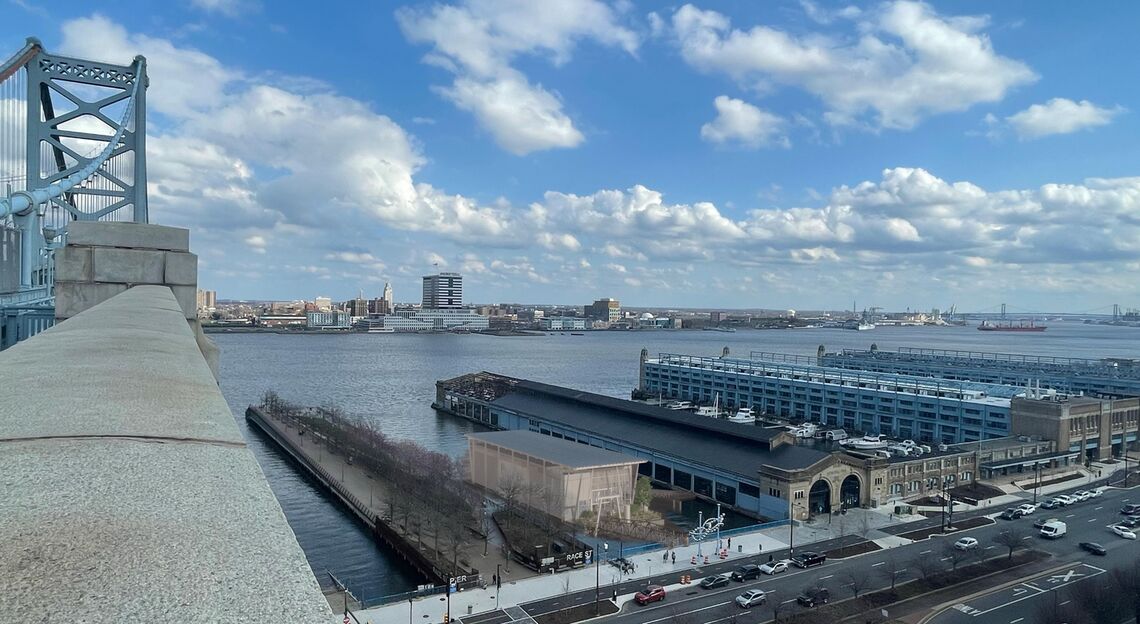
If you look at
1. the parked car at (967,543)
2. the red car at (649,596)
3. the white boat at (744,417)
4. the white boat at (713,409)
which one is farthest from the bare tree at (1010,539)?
the white boat at (713,409)

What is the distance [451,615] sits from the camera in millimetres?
9828

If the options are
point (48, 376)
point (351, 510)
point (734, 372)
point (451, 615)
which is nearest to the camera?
point (48, 376)

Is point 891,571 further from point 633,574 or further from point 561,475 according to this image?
point 561,475

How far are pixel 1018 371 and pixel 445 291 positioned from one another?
302 ft

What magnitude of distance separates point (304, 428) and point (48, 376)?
79.5 ft

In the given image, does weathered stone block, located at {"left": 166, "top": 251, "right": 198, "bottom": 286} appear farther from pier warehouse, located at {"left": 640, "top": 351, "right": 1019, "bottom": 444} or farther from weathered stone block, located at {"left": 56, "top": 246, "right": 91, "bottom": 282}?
pier warehouse, located at {"left": 640, "top": 351, "right": 1019, "bottom": 444}

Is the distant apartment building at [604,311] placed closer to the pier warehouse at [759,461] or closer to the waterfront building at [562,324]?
the waterfront building at [562,324]

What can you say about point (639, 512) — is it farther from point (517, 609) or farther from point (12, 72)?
point (12, 72)

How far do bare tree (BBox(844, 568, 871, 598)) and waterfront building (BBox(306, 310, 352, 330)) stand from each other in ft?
310

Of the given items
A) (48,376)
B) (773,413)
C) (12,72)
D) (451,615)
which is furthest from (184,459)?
(773,413)

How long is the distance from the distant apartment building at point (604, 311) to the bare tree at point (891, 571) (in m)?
130

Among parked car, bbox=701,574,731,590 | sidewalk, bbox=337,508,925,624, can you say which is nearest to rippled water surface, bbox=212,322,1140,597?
sidewalk, bbox=337,508,925,624

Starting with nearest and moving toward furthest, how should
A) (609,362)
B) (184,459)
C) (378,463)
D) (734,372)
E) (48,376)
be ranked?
(184,459) → (48,376) → (378,463) → (734,372) → (609,362)

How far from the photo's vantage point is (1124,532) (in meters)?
13.4
